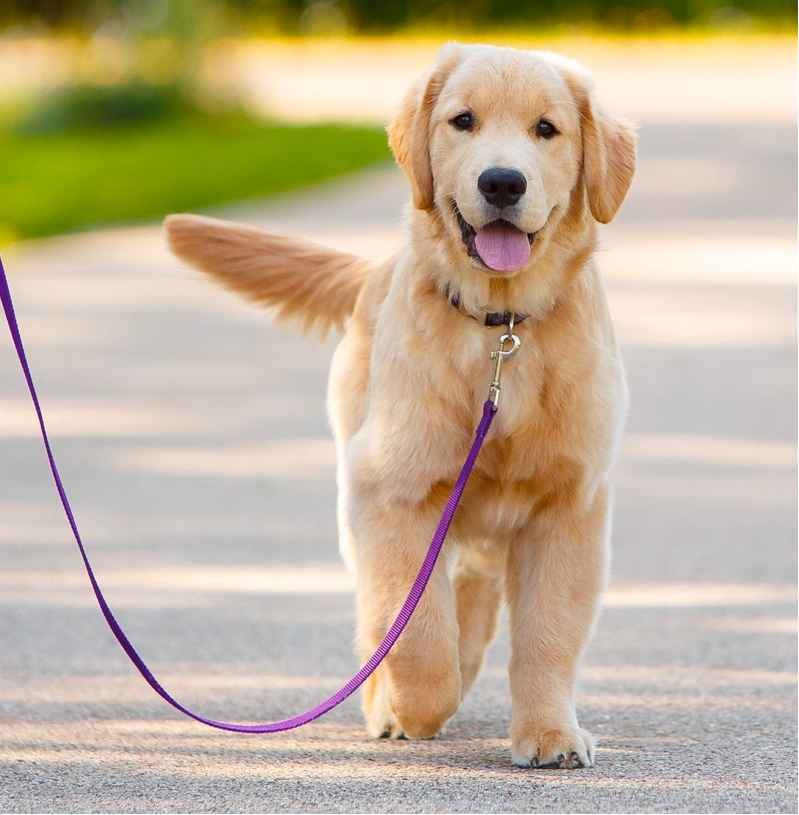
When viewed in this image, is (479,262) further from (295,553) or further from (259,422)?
(259,422)

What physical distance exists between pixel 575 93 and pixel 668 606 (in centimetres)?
196

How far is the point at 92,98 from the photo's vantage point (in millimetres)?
20641

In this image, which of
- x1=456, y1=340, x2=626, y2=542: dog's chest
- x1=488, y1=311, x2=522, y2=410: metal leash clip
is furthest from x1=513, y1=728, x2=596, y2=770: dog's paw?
x1=488, y1=311, x2=522, y2=410: metal leash clip

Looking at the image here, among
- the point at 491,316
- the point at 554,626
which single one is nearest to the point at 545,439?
the point at 491,316

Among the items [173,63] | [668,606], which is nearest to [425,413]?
[668,606]

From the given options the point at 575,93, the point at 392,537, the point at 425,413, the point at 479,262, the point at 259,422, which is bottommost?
the point at 259,422

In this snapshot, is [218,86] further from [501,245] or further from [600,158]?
[501,245]

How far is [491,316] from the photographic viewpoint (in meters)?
3.42

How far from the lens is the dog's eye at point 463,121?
3.42 metres

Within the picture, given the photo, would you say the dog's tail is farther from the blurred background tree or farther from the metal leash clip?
the blurred background tree

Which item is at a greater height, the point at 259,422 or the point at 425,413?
the point at 425,413

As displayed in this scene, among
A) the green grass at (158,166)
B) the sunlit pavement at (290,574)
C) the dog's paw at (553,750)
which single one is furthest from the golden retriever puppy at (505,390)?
the green grass at (158,166)

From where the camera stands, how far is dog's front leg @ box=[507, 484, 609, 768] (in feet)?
10.9

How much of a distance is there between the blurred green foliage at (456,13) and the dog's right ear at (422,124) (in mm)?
26595
